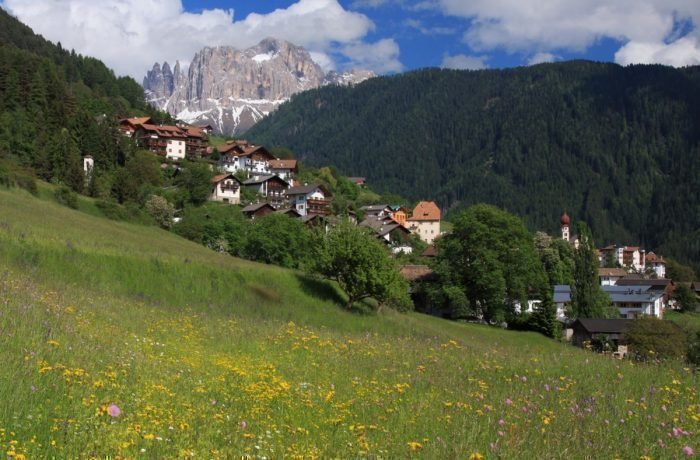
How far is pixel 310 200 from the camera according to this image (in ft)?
378

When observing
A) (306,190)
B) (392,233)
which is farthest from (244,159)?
(392,233)

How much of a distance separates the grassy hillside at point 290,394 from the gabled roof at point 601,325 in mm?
58450

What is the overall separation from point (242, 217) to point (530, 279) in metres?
43.3

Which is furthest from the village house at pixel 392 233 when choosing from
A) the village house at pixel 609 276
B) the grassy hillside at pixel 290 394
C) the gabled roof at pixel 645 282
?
the grassy hillside at pixel 290 394

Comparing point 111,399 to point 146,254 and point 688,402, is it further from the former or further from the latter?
point 146,254

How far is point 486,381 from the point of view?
11.8 meters

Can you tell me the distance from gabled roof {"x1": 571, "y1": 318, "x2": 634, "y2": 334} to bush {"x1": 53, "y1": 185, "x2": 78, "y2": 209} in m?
62.1

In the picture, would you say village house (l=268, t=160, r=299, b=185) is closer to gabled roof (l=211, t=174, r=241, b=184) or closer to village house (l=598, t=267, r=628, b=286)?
gabled roof (l=211, t=174, r=241, b=184)

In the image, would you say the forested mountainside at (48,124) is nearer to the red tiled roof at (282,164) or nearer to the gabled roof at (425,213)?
the red tiled roof at (282,164)

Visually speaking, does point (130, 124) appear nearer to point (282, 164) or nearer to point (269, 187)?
point (269, 187)

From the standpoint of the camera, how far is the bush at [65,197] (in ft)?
201

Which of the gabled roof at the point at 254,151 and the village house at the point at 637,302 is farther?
the gabled roof at the point at 254,151

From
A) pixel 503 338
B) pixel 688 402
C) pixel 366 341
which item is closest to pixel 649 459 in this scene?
pixel 688 402

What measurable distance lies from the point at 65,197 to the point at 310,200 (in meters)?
58.3
